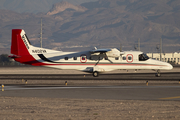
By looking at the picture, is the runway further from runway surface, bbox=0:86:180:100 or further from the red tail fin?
the red tail fin

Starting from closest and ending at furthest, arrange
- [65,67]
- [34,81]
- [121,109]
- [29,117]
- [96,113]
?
[29,117] → [96,113] → [121,109] → [34,81] → [65,67]

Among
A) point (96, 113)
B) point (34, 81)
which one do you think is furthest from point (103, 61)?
point (96, 113)

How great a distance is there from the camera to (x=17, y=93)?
2272 cm

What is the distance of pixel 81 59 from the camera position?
38.5 metres

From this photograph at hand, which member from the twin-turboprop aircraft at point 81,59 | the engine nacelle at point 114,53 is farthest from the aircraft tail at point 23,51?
the engine nacelle at point 114,53

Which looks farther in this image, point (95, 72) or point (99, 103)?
point (95, 72)

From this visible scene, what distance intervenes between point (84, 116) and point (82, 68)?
79.4 feet

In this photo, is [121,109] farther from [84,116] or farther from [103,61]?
[103,61]

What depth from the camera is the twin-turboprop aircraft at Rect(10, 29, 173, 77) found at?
125 feet

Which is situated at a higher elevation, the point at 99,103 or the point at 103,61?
the point at 103,61

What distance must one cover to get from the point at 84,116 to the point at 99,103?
12.6 ft

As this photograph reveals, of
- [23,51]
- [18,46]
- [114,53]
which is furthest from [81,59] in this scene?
[18,46]

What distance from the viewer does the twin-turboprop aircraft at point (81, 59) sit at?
38.1 m

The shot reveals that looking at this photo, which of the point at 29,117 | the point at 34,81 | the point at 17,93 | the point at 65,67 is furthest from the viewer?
the point at 65,67
